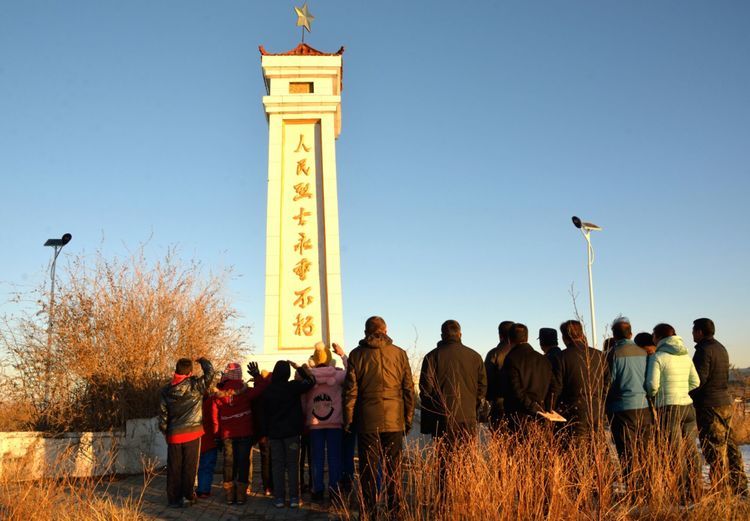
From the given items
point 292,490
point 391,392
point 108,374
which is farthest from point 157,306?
point 391,392

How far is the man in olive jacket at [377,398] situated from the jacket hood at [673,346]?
2.50 m

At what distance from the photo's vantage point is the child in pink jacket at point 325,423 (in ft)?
21.7

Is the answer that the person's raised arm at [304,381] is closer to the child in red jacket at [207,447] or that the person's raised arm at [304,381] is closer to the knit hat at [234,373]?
the knit hat at [234,373]

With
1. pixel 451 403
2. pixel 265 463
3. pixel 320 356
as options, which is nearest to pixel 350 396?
pixel 451 403

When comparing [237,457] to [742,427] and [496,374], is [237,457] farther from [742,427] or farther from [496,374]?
[742,427]

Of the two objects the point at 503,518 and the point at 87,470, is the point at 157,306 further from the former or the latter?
the point at 503,518

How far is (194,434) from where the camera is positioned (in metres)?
6.85

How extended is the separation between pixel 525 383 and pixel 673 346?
1548mm

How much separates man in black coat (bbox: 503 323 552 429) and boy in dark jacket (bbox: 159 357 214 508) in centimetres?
311

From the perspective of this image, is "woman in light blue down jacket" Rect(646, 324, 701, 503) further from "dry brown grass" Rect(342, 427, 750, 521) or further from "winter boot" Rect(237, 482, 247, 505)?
"winter boot" Rect(237, 482, 247, 505)

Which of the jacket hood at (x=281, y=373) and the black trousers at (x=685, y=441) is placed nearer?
the black trousers at (x=685, y=441)

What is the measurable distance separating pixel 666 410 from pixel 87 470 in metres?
7.39

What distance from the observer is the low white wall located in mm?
8641

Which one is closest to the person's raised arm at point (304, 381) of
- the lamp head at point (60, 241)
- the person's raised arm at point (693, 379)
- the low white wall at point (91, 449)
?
the low white wall at point (91, 449)
